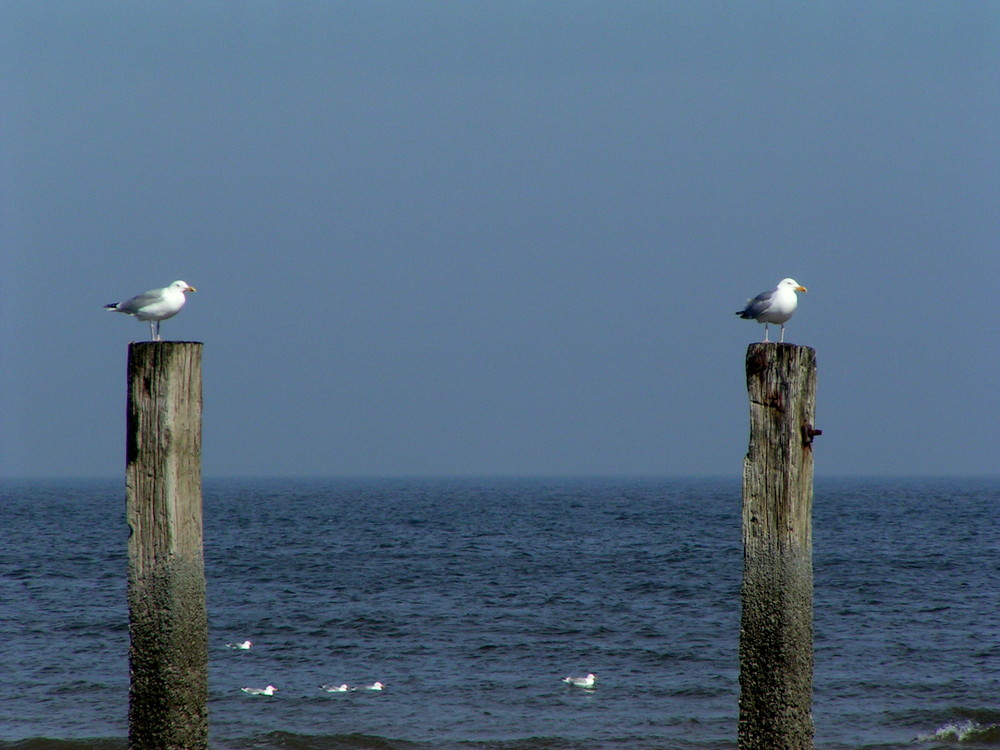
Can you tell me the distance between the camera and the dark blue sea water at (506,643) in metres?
14.7

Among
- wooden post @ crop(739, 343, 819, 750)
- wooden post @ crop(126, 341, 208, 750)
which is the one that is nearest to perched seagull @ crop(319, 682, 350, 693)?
wooden post @ crop(126, 341, 208, 750)

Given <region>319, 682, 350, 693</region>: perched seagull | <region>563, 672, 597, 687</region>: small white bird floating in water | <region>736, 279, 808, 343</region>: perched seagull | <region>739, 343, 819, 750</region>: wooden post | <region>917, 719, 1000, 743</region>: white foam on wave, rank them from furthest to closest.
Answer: <region>563, 672, 597, 687</region>: small white bird floating in water < <region>319, 682, 350, 693</region>: perched seagull < <region>917, 719, 1000, 743</region>: white foam on wave < <region>736, 279, 808, 343</region>: perched seagull < <region>739, 343, 819, 750</region>: wooden post

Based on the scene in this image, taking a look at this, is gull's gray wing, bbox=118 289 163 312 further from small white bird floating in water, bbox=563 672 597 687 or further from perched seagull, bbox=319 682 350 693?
small white bird floating in water, bbox=563 672 597 687

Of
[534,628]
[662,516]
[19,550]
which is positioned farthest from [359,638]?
[662,516]

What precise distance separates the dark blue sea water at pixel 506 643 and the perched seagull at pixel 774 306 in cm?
687

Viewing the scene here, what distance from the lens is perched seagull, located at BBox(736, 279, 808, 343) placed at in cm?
928

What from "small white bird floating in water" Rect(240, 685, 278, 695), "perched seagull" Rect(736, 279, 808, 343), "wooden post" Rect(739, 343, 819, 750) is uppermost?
"perched seagull" Rect(736, 279, 808, 343)

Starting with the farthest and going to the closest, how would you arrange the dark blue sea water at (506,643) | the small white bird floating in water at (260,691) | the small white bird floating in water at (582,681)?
the small white bird floating in water at (582,681), the small white bird floating in water at (260,691), the dark blue sea water at (506,643)

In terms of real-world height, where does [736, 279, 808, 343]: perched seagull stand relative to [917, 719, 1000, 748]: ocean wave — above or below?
above

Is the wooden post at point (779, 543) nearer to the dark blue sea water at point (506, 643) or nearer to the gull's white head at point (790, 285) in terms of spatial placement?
the gull's white head at point (790, 285)

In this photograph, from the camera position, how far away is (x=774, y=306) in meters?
9.30

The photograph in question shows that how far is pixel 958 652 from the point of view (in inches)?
768

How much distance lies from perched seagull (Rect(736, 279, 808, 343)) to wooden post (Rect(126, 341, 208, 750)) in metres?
4.80

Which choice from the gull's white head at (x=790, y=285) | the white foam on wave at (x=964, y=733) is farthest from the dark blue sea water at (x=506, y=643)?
the gull's white head at (x=790, y=285)
